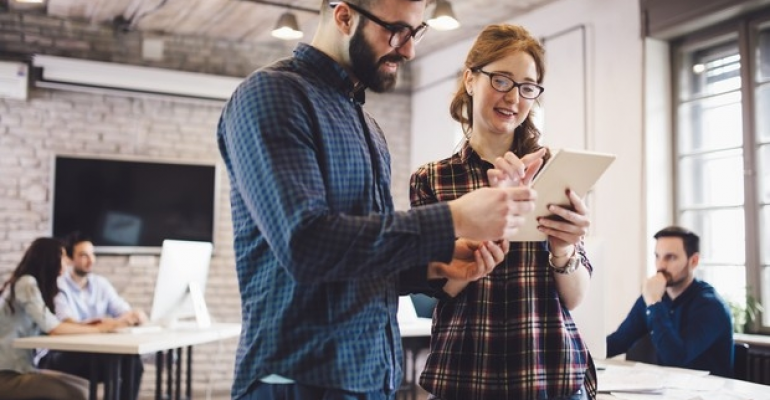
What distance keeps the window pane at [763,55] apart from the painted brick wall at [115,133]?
160 inches

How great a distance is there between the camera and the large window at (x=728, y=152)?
4.25 meters

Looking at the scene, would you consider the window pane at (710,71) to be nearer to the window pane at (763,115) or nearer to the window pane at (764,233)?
the window pane at (763,115)

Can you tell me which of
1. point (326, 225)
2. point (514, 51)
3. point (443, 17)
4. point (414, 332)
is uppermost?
point (443, 17)

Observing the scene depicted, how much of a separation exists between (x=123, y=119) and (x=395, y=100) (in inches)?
101

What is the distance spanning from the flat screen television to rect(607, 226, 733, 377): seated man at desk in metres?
3.96

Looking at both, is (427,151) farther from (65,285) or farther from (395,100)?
(65,285)

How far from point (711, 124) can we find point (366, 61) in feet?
13.0

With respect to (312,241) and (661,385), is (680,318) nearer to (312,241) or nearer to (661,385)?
(661,385)

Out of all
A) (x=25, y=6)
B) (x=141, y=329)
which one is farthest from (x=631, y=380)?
(x=25, y=6)

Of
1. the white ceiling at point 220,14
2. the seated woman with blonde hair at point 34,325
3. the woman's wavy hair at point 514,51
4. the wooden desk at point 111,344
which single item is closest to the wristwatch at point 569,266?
the woman's wavy hair at point 514,51

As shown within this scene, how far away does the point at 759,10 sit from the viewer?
169 inches

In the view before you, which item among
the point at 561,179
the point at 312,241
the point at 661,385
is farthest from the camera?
the point at 661,385

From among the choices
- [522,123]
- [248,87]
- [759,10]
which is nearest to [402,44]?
[248,87]

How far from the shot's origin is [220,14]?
239 inches
